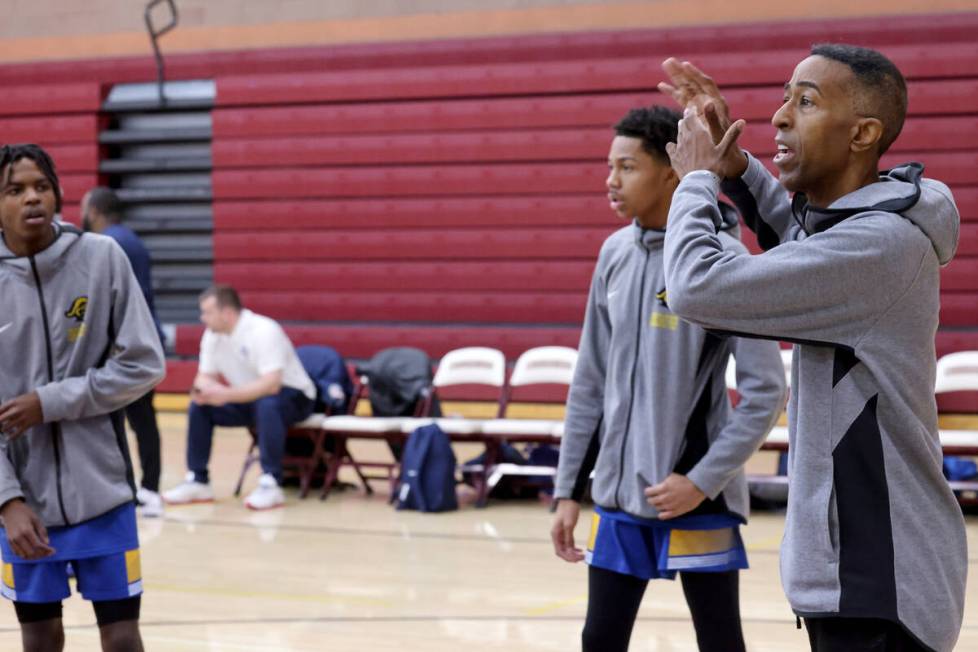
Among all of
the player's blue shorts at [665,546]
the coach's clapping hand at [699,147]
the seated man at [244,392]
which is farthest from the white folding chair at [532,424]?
the coach's clapping hand at [699,147]

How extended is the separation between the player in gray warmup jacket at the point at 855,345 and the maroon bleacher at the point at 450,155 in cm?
726

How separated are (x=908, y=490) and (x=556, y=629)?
2713 millimetres

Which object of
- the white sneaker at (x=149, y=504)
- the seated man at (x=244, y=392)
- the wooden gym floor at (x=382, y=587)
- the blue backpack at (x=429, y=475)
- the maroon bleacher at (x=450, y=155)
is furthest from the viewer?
the maroon bleacher at (x=450, y=155)

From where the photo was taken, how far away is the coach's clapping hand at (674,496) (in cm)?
250

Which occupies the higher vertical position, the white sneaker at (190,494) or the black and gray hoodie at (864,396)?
the black and gray hoodie at (864,396)

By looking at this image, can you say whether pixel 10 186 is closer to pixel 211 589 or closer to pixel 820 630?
pixel 820 630

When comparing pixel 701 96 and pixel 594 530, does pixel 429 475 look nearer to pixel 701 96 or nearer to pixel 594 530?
pixel 594 530

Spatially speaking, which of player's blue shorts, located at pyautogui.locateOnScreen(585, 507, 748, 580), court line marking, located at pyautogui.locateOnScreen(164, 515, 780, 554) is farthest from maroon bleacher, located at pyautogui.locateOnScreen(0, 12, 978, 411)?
player's blue shorts, located at pyautogui.locateOnScreen(585, 507, 748, 580)

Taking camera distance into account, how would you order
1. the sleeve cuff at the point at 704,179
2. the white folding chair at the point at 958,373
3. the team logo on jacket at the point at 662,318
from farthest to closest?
the white folding chair at the point at 958,373 < the team logo on jacket at the point at 662,318 < the sleeve cuff at the point at 704,179

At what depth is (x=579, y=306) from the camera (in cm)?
945

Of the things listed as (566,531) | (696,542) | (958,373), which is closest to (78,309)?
(566,531)

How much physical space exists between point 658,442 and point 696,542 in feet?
0.71

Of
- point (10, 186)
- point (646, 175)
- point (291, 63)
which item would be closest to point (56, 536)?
point (10, 186)

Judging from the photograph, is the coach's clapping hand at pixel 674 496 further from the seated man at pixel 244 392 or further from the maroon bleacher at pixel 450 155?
the maroon bleacher at pixel 450 155
